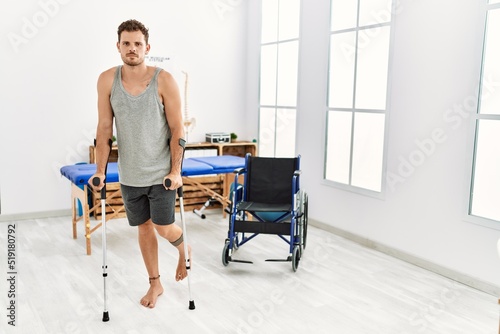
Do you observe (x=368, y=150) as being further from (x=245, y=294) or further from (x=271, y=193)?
(x=245, y=294)

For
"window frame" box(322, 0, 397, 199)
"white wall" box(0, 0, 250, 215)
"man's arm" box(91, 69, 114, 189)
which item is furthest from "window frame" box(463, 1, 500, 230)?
"white wall" box(0, 0, 250, 215)

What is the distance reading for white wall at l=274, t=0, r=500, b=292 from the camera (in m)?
3.38

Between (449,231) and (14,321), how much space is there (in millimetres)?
2788

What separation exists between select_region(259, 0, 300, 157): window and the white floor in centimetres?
142

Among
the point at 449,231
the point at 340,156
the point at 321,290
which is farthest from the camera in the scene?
the point at 340,156

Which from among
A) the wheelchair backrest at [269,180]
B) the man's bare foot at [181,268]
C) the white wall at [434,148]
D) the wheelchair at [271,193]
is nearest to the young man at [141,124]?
the man's bare foot at [181,268]

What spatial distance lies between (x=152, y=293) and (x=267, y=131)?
113 inches

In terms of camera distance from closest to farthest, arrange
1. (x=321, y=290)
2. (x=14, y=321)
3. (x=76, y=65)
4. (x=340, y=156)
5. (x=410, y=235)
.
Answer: (x=14, y=321), (x=321, y=290), (x=410, y=235), (x=340, y=156), (x=76, y=65)

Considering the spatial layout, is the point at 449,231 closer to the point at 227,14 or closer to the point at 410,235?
the point at 410,235

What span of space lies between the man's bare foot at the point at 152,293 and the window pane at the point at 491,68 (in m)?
2.31

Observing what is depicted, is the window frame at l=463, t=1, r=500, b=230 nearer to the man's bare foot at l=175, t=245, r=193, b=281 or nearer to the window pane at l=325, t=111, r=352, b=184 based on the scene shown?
the window pane at l=325, t=111, r=352, b=184

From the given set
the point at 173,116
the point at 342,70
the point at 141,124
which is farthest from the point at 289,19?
the point at 141,124

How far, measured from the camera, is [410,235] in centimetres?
388

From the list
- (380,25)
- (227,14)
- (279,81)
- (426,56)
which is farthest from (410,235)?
(227,14)
